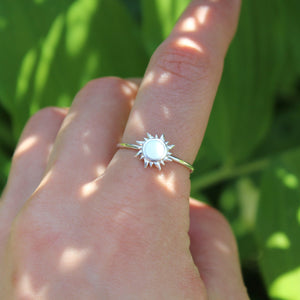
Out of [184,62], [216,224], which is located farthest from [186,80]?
[216,224]

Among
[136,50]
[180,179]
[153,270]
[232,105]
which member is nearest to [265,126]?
[232,105]

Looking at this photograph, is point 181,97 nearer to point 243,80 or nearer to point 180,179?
point 180,179

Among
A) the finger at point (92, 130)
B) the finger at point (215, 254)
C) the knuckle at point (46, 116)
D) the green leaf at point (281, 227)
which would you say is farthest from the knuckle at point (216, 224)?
the knuckle at point (46, 116)

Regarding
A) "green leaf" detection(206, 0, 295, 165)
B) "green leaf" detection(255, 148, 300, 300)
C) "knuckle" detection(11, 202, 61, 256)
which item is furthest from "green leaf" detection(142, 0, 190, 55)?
"knuckle" detection(11, 202, 61, 256)

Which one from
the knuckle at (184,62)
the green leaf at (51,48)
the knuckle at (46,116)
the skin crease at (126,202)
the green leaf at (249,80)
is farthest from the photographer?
the green leaf at (249,80)

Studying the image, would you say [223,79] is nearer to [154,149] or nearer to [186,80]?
[186,80]

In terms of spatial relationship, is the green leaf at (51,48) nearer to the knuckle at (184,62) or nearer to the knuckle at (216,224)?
the knuckle at (184,62)
